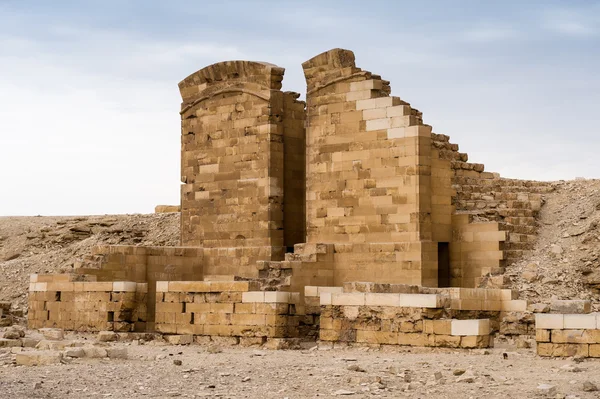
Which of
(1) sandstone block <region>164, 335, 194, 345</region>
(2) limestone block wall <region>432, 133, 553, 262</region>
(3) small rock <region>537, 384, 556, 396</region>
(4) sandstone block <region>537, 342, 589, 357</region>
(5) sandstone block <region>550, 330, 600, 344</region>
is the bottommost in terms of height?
(3) small rock <region>537, 384, 556, 396</region>

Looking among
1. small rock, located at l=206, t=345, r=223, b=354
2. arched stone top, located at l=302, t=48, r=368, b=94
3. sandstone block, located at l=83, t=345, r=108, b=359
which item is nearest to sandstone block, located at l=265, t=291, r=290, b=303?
small rock, located at l=206, t=345, r=223, b=354

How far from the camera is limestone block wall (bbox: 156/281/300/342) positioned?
1834cm

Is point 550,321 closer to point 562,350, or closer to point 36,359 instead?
point 562,350

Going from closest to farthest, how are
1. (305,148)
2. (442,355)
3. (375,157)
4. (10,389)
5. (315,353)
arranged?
1. (10,389)
2. (442,355)
3. (315,353)
4. (375,157)
5. (305,148)

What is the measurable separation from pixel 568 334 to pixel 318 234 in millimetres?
7511

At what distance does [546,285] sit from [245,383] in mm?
7320

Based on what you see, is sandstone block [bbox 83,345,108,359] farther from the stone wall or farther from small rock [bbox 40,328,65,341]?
the stone wall

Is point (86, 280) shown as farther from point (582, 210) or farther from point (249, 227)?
point (582, 210)

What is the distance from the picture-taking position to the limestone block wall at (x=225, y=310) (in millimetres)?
18344

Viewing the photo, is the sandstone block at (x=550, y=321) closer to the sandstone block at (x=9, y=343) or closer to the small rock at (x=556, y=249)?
the small rock at (x=556, y=249)

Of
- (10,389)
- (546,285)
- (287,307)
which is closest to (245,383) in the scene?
(10,389)

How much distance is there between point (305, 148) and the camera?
77.7 feet

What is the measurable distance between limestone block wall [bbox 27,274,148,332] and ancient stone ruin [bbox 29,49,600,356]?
3 centimetres

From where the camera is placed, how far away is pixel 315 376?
45.3 feet
